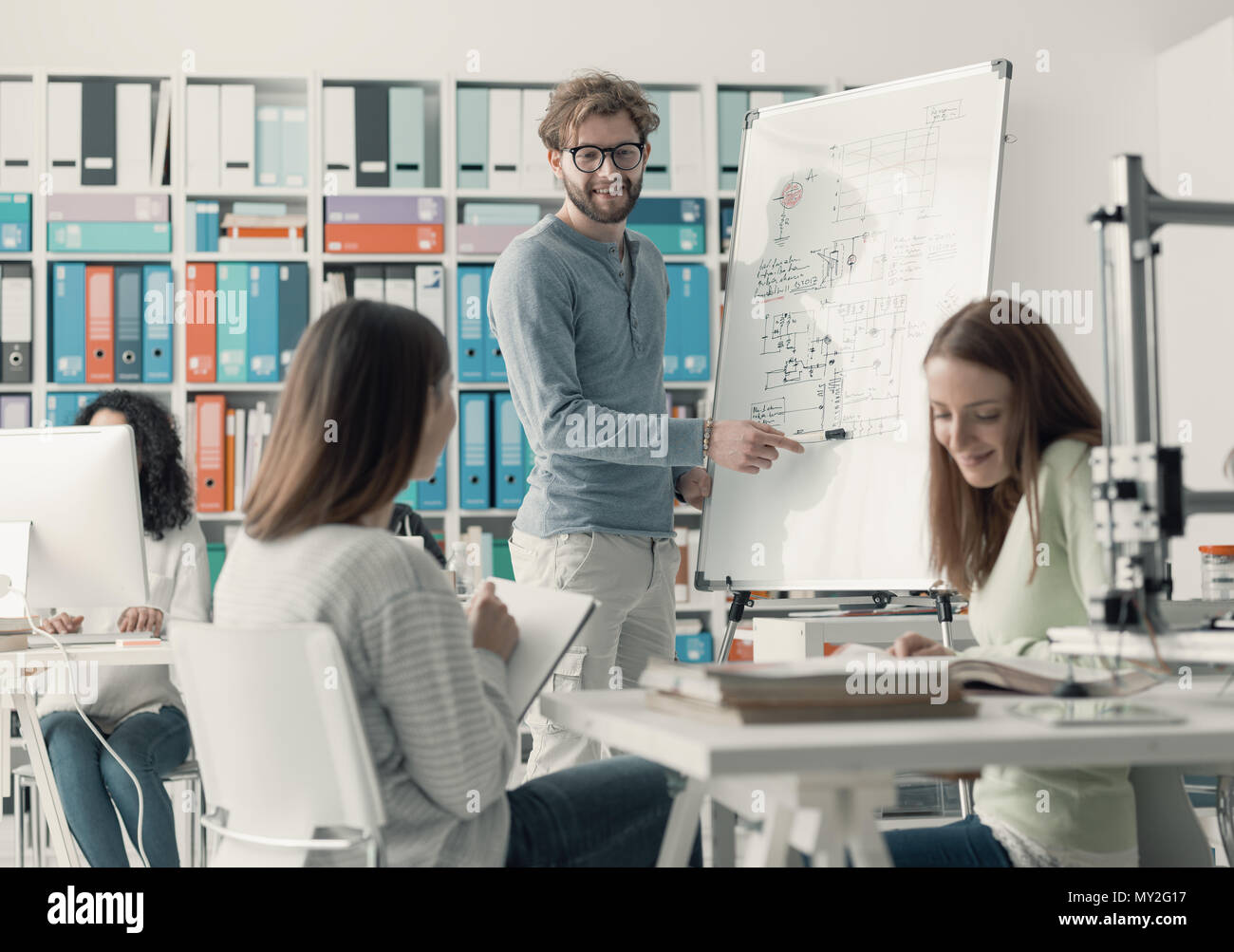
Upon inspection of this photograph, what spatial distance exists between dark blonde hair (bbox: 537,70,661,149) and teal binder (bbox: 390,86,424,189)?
1.67 m

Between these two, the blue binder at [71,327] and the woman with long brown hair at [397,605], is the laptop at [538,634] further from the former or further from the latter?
the blue binder at [71,327]

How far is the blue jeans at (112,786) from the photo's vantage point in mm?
2289

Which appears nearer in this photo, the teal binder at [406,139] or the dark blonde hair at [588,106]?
the dark blonde hair at [588,106]

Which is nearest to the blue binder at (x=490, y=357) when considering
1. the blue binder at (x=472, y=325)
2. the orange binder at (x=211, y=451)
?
the blue binder at (x=472, y=325)

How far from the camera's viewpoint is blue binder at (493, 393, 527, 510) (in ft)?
12.4

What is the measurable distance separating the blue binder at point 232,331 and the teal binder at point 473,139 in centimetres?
73

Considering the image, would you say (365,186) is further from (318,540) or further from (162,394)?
(318,540)

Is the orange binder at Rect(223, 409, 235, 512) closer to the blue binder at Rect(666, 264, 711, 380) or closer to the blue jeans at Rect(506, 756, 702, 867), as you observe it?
the blue binder at Rect(666, 264, 711, 380)

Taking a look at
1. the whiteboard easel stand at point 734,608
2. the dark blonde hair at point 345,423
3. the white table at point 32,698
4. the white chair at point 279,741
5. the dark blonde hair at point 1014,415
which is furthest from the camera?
the whiteboard easel stand at point 734,608

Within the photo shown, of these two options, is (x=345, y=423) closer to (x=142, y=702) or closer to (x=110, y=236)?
(x=142, y=702)

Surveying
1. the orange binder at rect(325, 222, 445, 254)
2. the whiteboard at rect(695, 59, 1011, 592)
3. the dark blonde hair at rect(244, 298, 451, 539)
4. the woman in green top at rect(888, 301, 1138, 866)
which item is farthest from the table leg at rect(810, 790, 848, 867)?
the orange binder at rect(325, 222, 445, 254)

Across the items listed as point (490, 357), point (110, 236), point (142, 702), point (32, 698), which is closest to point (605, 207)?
point (32, 698)

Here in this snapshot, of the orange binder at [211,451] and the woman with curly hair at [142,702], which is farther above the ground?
the orange binder at [211,451]
